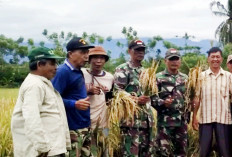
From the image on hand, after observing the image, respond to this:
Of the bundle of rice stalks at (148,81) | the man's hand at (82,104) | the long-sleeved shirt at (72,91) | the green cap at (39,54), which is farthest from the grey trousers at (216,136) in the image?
the green cap at (39,54)

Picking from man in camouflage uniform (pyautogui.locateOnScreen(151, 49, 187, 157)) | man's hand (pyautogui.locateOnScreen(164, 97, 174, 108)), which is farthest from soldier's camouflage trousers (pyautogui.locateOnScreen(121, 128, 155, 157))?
man's hand (pyautogui.locateOnScreen(164, 97, 174, 108))

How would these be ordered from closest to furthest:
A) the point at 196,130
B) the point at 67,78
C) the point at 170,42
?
the point at 67,78 < the point at 196,130 < the point at 170,42

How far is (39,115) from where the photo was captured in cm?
360

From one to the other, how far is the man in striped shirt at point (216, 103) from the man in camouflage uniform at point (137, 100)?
30.2 inches

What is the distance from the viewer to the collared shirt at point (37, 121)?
11.7 feet

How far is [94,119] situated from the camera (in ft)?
16.4

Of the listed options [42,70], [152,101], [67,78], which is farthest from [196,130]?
[42,70]

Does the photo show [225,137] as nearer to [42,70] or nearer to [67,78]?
[67,78]

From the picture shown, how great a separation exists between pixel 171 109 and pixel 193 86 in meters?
0.42

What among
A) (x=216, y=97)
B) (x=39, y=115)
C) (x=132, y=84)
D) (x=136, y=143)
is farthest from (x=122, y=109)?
(x=39, y=115)

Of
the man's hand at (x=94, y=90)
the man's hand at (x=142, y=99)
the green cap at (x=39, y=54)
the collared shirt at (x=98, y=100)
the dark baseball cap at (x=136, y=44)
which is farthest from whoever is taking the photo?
the dark baseball cap at (x=136, y=44)

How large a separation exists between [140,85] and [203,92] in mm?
927

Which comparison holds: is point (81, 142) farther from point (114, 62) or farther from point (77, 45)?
point (114, 62)

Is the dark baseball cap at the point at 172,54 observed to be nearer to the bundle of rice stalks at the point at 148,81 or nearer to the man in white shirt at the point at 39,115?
the bundle of rice stalks at the point at 148,81
